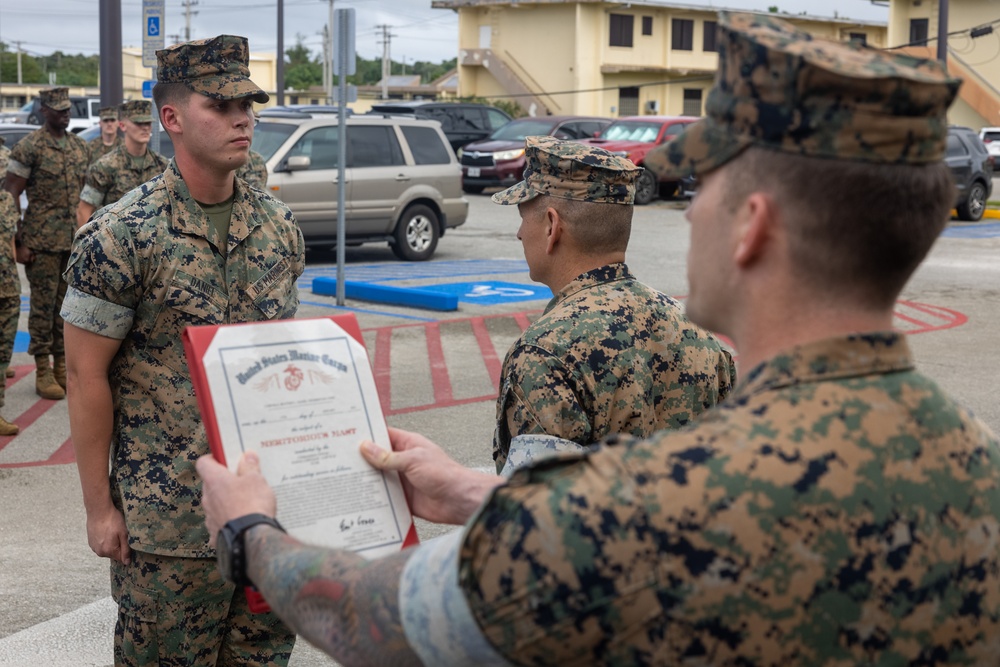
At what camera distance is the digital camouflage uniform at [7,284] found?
27.9ft

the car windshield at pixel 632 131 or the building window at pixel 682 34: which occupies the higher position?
the building window at pixel 682 34

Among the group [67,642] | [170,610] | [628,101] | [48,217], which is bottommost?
[67,642]

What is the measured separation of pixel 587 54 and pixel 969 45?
51.0 ft

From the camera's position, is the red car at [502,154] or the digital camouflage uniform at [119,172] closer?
the digital camouflage uniform at [119,172]

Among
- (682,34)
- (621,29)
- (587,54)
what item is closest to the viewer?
(587,54)

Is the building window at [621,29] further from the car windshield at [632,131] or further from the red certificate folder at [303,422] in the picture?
the red certificate folder at [303,422]

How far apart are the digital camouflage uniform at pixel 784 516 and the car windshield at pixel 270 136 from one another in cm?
1453

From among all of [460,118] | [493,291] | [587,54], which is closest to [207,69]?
[493,291]

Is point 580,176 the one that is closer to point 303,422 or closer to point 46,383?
point 303,422

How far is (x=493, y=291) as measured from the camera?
1416cm

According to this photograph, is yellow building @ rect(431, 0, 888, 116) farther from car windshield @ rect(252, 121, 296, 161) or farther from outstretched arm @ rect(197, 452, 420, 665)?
outstretched arm @ rect(197, 452, 420, 665)

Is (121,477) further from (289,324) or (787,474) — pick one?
(787,474)

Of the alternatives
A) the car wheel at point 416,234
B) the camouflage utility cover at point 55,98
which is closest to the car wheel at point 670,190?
the car wheel at point 416,234

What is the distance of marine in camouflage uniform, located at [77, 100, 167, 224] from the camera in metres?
→ 9.48
